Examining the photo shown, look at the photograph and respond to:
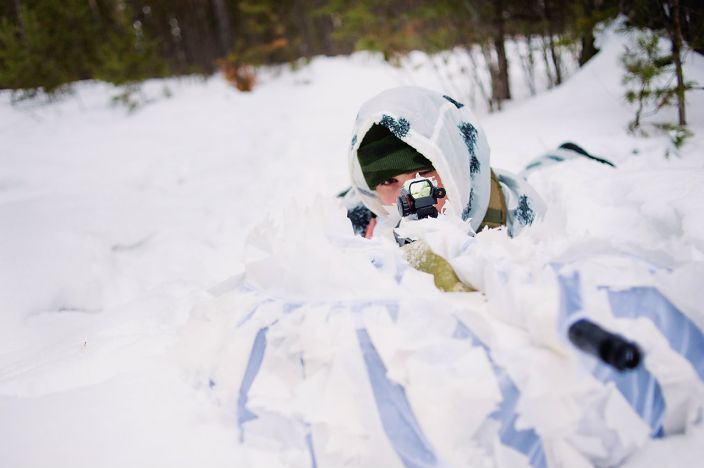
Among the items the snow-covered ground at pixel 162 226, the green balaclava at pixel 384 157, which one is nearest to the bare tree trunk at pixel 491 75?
the snow-covered ground at pixel 162 226

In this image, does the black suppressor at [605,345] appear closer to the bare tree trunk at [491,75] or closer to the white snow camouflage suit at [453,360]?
the white snow camouflage suit at [453,360]

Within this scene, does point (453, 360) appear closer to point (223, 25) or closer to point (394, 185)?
point (394, 185)

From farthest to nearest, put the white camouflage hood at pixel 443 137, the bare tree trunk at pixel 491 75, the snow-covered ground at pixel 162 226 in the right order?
the bare tree trunk at pixel 491 75, the white camouflage hood at pixel 443 137, the snow-covered ground at pixel 162 226

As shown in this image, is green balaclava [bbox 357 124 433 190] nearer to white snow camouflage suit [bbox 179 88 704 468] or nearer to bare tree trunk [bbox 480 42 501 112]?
white snow camouflage suit [bbox 179 88 704 468]

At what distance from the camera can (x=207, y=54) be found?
1176 centimetres

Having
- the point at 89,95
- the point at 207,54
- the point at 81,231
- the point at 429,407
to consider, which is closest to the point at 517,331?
the point at 429,407

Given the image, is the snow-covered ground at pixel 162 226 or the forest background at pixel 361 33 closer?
the snow-covered ground at pixel 162 226

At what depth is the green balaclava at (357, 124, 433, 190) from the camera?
4.05ft

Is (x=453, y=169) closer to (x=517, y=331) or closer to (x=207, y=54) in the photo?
(x=517, y=331)

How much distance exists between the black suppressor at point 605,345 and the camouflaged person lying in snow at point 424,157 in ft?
1.93

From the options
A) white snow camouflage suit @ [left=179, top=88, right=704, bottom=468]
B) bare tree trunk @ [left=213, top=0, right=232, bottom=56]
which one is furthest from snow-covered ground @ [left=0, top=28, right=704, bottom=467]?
bare tree trunk @ [left=213, top=0, right=232, bottom=56]

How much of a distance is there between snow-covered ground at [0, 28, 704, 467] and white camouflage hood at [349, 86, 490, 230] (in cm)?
40

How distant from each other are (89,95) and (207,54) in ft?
18.9

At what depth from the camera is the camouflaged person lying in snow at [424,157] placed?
46.4 inches
